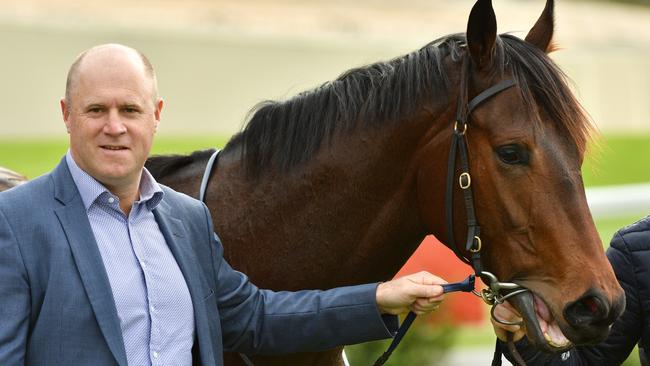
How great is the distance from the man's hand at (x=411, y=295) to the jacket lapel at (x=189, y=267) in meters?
0.53

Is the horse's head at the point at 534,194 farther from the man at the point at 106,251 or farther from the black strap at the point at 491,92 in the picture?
the man at the point at 106,251

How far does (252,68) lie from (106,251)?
13.1 meters

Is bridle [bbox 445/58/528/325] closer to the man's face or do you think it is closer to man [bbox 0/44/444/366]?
man [bbox 0/44/444/366]

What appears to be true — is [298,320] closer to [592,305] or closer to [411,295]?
[411,295]

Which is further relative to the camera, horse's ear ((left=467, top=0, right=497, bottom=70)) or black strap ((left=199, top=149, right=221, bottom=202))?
black strap ((left=199, top=149, right=221, bottom=202))

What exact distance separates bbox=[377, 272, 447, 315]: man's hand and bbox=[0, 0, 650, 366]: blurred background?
3129 mm

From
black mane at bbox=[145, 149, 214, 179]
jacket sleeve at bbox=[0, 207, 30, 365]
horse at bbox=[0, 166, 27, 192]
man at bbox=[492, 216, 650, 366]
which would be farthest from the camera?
horse at bbox=[0, 166, 27, 192]

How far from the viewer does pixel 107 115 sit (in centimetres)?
233

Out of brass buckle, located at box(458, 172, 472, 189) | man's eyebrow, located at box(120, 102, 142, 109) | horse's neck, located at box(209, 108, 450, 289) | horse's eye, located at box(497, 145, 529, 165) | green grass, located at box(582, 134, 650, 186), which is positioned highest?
man's eyebrow, located at box(120, 102, 142, 109)

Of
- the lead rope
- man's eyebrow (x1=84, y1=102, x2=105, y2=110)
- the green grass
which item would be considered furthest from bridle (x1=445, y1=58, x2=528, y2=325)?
the green grass

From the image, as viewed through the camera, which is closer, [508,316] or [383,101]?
[508,316]

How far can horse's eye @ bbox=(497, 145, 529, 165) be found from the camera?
9.07 ft

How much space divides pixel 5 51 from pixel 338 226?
10233 millimetres

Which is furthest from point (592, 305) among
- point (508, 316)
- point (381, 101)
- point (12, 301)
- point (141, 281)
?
point (12, 301)
